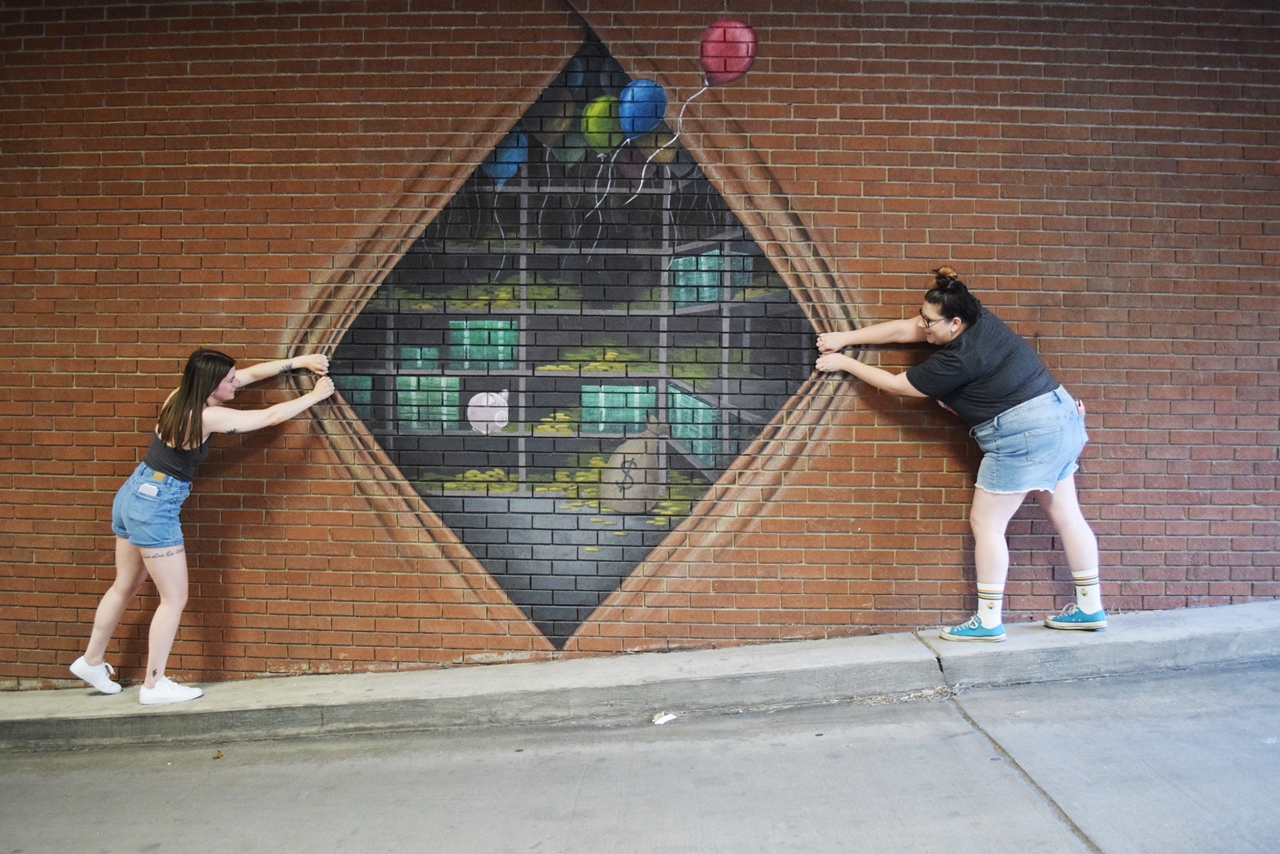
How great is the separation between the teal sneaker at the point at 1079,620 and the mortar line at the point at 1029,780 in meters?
0.72

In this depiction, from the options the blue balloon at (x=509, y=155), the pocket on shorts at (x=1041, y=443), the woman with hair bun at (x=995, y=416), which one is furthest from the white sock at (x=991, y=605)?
the blue balloon at (x=509, y=155)

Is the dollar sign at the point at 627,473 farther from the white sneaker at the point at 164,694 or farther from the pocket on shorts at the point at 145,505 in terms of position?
the white sneaker at the point at 164,694

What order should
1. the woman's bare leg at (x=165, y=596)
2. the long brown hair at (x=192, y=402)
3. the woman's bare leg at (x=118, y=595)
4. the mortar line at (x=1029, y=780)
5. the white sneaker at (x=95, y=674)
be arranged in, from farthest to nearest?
the white sneaker at (x=95, y=674) → the woman's bare leg at (x=118, y=595) → the woman's bare leg at (x=165, y=596) → the long brown hair at (x=192, y=402) → the mortar line at (x=1029, y=780)

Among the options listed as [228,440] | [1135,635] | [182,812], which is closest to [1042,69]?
[1135,635]

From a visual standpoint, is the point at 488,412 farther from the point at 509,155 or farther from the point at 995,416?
the point at 995,416

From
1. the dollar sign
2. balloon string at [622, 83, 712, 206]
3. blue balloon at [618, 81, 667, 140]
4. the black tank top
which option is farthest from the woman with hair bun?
the black tank top

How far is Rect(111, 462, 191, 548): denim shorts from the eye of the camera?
185 inches

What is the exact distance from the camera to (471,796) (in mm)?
3961

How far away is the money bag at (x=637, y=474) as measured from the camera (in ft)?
16.8

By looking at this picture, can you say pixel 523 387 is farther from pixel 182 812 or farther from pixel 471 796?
pixel 182 812

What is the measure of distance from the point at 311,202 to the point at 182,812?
2.89m

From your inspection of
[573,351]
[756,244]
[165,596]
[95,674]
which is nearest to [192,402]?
[165,596]

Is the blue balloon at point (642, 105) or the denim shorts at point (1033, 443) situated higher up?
the blue balloon at point (642, 105)

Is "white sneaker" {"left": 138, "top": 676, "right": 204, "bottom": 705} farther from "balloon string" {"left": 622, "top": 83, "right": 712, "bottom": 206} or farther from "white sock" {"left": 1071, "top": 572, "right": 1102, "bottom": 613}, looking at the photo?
"white sock" {"left": 1071, "top": 572, "right": 1102, "bottom": 613}
